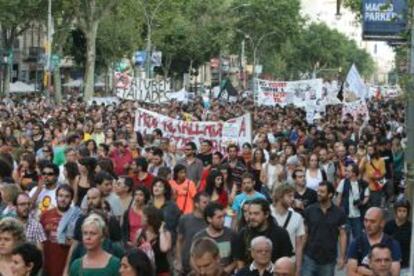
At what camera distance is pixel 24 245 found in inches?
279

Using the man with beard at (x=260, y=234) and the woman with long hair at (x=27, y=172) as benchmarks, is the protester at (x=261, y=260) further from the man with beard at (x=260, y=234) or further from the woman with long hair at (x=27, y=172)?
the woman with long hair at (x=27, y=172)

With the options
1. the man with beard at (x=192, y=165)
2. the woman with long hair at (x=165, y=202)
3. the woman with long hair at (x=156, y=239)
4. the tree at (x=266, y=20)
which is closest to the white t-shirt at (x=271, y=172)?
the man with beard at (x=192, y=165)

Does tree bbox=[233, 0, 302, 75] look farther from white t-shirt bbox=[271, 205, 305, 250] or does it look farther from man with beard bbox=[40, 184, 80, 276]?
man with beard bbox=[40, 184, 80, 276]

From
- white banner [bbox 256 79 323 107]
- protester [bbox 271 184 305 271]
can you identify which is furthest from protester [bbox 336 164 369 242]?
white banner [bbox 256 79 323 107]

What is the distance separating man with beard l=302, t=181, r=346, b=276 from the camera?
10211 millimetres

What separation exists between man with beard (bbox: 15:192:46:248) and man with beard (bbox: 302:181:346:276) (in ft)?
8.27

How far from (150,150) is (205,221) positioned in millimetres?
6120

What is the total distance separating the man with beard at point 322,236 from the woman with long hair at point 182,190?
185 centimetres

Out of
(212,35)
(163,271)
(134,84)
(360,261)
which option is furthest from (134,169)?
(212,35)

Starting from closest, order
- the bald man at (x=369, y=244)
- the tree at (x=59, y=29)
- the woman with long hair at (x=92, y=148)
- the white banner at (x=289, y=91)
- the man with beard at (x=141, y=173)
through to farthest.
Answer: the bald man at (x=369, y=244) → the man with beard at (x=141, y=173) → the woman with long hair at (x=92, y=148) → the white banner at (x=289, y=91) → the tree at (x=59, y=29)

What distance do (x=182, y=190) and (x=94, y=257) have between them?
4.41 metres

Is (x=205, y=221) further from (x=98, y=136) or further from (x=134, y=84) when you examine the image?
(x=134, y=84)

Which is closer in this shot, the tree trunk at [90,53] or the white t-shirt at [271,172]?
the white t-shirt at [271,172]

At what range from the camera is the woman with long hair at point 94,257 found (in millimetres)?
7629
